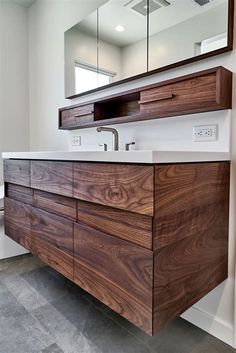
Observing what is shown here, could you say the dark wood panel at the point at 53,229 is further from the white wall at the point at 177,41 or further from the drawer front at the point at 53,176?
the white wall at the point at 177,41

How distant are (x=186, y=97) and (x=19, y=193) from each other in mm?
1217

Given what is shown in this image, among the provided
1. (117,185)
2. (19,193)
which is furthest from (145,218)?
(19,193)

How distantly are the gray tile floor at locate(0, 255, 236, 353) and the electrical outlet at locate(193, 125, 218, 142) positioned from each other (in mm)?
1002

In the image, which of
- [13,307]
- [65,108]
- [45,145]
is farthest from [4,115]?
[13,307]

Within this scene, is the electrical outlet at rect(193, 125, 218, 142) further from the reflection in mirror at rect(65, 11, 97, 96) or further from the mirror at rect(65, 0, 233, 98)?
the reflection in mirror at rect(65, 11, 97, 96)

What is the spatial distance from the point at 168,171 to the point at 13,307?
1307 mm

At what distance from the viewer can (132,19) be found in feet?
5.39

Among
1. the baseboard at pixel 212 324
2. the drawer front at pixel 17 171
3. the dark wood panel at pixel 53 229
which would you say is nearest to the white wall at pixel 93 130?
the baseboard at pixel 212 324

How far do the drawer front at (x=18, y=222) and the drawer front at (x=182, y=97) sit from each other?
3.16 feet

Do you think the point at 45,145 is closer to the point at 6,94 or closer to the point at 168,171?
the point at 6,94

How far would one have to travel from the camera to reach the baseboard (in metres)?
1.29

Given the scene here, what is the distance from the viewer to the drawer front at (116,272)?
0.93 m

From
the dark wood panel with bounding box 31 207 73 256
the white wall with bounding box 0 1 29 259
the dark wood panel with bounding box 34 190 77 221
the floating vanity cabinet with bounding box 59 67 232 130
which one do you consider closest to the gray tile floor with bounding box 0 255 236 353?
the dark wood panel with bounding box 31 207 73 256

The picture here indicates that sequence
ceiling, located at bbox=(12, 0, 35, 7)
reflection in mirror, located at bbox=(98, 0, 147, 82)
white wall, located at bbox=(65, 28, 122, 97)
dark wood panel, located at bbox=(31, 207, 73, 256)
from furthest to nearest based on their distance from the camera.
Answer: ceiling, located at bbox=(12, 0, 35, 7)
white wall, located at bbox=(65, 28, 122, 97)
reflection in mirror, located at bbox=(98, 0, 147, 82)
dark wood panel, located at bbox=(31, 207, 73, 256)
